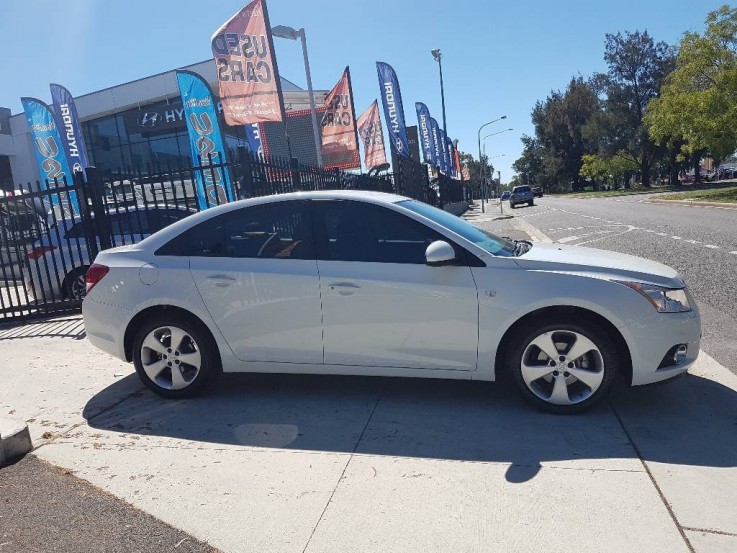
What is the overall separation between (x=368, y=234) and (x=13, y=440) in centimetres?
268

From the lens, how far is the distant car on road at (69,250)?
27.0 ft

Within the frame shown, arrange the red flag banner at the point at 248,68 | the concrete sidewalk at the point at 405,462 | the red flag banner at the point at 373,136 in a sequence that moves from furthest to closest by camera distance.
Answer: the red flag banner at the point at 373,136, the red flag banner at the point at 248,68, the concrete sidewalk at the point at 405,462

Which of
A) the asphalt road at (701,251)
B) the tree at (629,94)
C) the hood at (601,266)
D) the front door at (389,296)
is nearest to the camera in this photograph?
the hood at (601,266)

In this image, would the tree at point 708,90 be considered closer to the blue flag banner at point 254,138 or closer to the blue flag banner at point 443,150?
the blue flag banner at point 443,150

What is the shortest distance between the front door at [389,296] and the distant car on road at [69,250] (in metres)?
4.71

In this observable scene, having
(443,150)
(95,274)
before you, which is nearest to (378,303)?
(95,274)

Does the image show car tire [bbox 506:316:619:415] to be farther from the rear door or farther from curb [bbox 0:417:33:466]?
curb [bbox 0:417:33:466]

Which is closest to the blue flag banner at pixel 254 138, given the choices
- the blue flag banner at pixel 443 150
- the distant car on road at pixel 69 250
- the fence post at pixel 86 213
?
the distant car on road at pixel 69 250

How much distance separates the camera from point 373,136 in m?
21.0

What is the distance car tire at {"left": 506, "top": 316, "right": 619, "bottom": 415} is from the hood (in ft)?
1.11

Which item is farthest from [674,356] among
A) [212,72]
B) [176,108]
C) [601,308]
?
[176,108]

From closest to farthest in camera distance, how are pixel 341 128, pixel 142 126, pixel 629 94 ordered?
pixel 341 128
pixel 142 126
pixel 629 94

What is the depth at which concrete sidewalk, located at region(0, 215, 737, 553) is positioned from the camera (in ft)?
8.55

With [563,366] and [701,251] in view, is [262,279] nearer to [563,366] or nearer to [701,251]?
[563,366]
